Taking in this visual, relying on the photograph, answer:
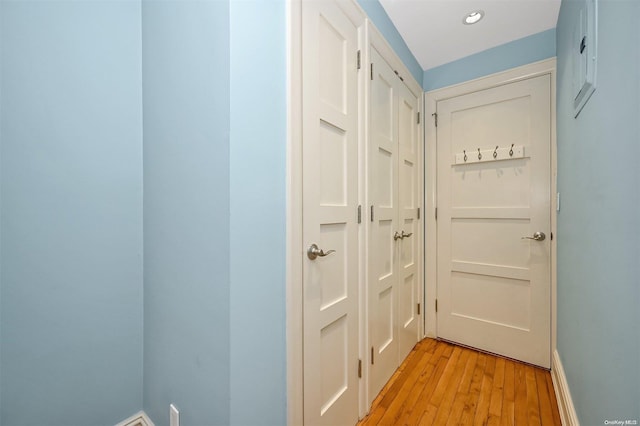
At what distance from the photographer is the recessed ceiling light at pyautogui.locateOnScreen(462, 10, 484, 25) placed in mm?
1767

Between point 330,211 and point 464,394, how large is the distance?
1.52 metres

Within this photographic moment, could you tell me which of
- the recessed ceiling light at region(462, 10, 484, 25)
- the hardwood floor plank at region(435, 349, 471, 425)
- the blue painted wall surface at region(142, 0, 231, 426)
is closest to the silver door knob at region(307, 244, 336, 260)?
the blue painted wall surface at region(142, 0, 231, 426)

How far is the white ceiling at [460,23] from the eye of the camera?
5.57ft

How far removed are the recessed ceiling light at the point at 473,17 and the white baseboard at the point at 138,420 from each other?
9.68ft

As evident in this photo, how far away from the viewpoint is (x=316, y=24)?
113 cm

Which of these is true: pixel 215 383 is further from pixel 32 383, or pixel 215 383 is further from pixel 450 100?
pixel 450 100

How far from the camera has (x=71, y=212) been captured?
105 cm

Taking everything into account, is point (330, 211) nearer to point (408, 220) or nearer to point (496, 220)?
point (408, 220)

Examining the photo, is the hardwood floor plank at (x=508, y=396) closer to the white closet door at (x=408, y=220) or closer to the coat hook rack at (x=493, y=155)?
the white closet door at (x=408, y=220)

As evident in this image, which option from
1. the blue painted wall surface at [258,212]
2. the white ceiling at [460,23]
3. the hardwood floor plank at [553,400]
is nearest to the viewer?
the blue painted wall surface at [258,212]

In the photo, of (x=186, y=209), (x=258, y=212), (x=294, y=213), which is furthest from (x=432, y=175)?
(x=186, y=209)

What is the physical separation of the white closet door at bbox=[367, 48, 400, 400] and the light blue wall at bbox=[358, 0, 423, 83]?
20 centimetres

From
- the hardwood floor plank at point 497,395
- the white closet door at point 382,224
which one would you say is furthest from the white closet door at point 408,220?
the hardwood floor plank at point 497,395

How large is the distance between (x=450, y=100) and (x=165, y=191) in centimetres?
233
